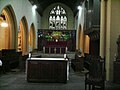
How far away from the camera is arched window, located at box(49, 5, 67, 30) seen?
28078 millimetres

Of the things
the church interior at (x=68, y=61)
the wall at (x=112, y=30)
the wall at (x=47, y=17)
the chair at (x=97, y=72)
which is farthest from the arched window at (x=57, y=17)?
the chair at (x=97, y=72)

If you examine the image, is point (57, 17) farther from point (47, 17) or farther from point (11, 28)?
point (11, 28)

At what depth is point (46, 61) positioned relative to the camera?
8172 mm

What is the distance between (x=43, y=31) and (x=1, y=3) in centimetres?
1411

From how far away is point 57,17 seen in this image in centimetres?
2844

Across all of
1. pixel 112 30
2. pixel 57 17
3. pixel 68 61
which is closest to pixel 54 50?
pixel 57 17

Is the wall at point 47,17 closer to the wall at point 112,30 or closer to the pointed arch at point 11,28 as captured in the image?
the pointed arch at point 11,28

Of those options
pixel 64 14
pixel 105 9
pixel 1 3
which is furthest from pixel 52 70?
pixel 64 14

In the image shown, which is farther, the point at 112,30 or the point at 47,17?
the point at 47,17

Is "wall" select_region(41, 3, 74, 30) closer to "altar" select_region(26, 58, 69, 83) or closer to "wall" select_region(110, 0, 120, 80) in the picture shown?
"wall" select_region(110, 0, 120, 80)

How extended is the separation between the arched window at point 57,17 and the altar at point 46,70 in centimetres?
2016

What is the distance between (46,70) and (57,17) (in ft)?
67.9

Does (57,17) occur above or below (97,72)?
above

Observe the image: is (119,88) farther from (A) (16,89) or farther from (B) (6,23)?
(B) (6,23)
